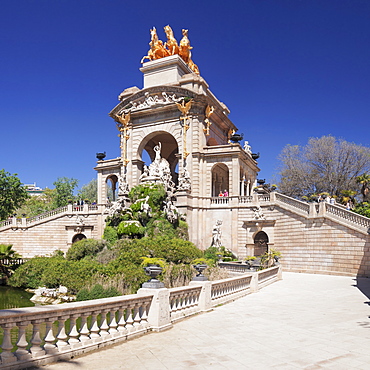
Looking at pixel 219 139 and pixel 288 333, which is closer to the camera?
pixel 288 333

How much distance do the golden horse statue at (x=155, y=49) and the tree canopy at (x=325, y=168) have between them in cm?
2037

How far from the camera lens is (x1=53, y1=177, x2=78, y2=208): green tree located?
5453 centimetres

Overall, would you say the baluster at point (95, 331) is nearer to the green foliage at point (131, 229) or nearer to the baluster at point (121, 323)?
the baluster at point (121, 323)

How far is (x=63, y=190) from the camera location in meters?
55.5

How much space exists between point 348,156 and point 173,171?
1989 cm

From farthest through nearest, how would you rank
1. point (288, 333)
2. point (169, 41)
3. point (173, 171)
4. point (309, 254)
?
point (173, 171)
point (169, 41)
point (309, 254)
point (288, 333)

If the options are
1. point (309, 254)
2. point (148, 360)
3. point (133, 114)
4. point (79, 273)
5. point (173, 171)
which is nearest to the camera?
point (148, 360)

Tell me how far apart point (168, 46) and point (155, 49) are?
1.47m

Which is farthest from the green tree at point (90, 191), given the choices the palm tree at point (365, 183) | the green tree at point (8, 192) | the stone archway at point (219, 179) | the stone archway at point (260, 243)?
the palm tree at point (365, 183)

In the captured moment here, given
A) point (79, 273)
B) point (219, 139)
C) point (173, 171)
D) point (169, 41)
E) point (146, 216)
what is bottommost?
point (79, 273)

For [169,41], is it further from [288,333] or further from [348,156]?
[288,333]

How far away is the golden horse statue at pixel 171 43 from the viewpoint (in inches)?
1398

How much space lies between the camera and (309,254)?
79.7 ft

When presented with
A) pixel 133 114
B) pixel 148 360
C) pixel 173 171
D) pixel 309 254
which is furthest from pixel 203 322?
pixel 173 171
